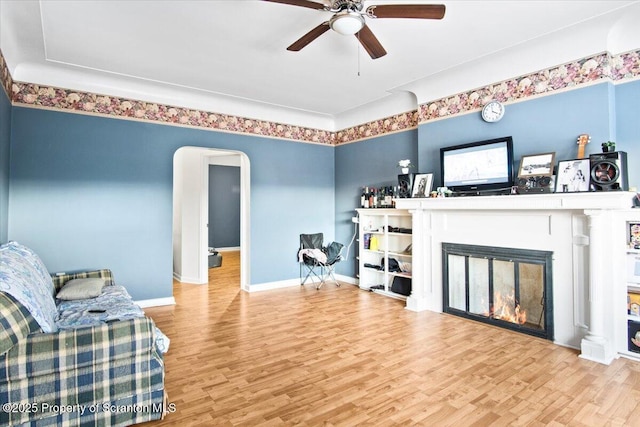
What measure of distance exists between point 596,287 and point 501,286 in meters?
0.89

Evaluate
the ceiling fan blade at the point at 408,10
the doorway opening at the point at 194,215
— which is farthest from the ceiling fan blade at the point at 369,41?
the doorway opening at the point at 194,215

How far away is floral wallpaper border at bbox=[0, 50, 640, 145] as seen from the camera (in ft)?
10.4

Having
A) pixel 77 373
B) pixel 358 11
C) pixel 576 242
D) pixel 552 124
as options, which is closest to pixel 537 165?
pixel 552 124

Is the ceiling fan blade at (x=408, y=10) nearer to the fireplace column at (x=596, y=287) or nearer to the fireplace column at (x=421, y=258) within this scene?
the fireplace column at (x=596, y=287)

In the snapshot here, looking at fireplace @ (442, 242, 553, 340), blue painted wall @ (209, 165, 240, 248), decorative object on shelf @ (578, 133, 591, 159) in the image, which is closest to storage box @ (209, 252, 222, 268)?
blue painted wall @ (209, 165, 240, 248)

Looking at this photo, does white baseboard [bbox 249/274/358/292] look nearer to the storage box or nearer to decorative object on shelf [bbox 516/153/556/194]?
the storage box

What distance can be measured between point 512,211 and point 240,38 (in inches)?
129

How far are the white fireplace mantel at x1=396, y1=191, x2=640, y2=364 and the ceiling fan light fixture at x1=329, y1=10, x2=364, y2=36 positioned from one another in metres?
2.23

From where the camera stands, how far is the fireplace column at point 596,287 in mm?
2941

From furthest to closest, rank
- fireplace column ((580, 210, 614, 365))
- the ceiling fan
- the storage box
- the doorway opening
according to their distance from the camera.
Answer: the storage box → the doorway opening → fireplace column ((580, 210, 614, 365)) → the ceiling fan

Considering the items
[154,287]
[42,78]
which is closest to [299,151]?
[154,287]

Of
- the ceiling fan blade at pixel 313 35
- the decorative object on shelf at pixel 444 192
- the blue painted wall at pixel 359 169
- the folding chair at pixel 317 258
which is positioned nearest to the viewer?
the ceiling fan blade at pixel 313 35

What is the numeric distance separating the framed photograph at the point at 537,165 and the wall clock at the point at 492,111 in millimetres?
609

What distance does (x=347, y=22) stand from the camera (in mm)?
2412
